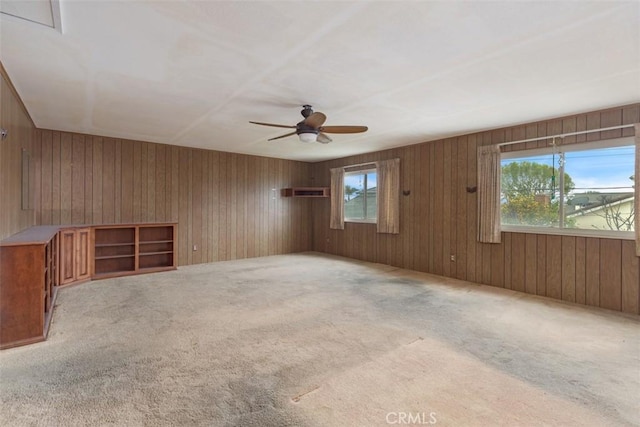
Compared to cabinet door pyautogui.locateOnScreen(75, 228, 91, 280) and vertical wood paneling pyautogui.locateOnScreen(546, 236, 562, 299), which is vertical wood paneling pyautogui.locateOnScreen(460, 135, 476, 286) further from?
cabinet door pyautogui.locateOnScreen(75, 228, 91, 280)

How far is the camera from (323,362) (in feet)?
7.91

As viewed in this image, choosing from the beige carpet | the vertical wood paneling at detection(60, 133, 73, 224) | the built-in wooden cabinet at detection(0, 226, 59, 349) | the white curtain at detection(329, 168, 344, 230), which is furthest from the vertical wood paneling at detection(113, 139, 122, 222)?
the white curtain at detection(329, 168, 344, 230)

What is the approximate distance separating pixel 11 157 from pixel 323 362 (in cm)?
382

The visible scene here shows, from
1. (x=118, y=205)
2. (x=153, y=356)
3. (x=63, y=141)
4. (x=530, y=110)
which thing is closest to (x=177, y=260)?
(x=118, y=205)

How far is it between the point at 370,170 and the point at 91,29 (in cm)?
558

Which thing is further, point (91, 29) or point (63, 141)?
point (63, 141)

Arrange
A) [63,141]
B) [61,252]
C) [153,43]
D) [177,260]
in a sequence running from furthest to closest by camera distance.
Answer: [177,260] → [63,141] → [61,252] → [153,43]

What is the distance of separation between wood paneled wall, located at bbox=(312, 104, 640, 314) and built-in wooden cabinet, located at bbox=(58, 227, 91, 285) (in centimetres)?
514

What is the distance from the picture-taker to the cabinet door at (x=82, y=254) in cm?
475

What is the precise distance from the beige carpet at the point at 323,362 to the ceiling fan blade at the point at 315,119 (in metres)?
2.19

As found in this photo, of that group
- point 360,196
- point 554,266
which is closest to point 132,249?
point 360,196

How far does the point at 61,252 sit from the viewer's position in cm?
451

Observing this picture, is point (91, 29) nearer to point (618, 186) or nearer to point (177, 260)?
point (177, 260)

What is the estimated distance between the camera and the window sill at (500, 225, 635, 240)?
363 cm
